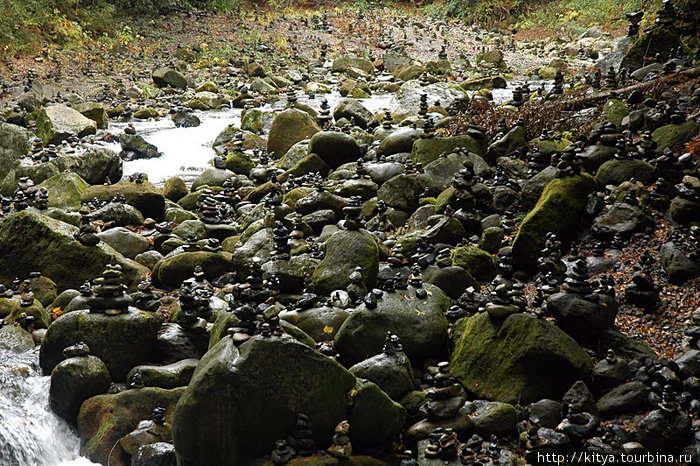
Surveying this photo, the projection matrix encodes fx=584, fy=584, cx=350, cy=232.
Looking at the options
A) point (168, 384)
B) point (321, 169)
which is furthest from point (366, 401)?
point (321, 169)

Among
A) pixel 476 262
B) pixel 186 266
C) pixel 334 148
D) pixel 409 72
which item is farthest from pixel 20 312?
pixel 409 72

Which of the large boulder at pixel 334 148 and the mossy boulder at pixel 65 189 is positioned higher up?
the large boulder at pixel 334 148

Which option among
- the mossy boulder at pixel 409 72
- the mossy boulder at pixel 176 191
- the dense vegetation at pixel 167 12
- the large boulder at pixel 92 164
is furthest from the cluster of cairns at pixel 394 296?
the mossy boulder at pixel 409 72

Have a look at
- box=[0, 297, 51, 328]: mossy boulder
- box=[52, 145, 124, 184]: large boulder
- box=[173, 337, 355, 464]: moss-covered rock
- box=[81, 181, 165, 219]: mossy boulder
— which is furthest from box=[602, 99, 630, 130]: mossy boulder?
box=[52, 145, 124, 184]: large boulder

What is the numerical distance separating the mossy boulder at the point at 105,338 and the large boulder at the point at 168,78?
20.2 m

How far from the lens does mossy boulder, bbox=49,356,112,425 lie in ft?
21.7

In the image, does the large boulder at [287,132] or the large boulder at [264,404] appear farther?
the large boulder at [287,132]

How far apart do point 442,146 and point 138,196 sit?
21.6 ft

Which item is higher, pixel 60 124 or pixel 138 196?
pixel 60 124

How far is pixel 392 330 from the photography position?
6711 millimetres

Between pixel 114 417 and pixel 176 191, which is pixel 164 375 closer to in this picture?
pixel 114 417

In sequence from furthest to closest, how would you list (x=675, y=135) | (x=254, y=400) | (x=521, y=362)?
(x=675, y=135)
(x=521, y=362)
(x=254, y=400)

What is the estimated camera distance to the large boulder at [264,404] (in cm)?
540

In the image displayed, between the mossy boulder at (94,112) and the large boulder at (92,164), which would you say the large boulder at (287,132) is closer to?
the large boulder at (92,164)
